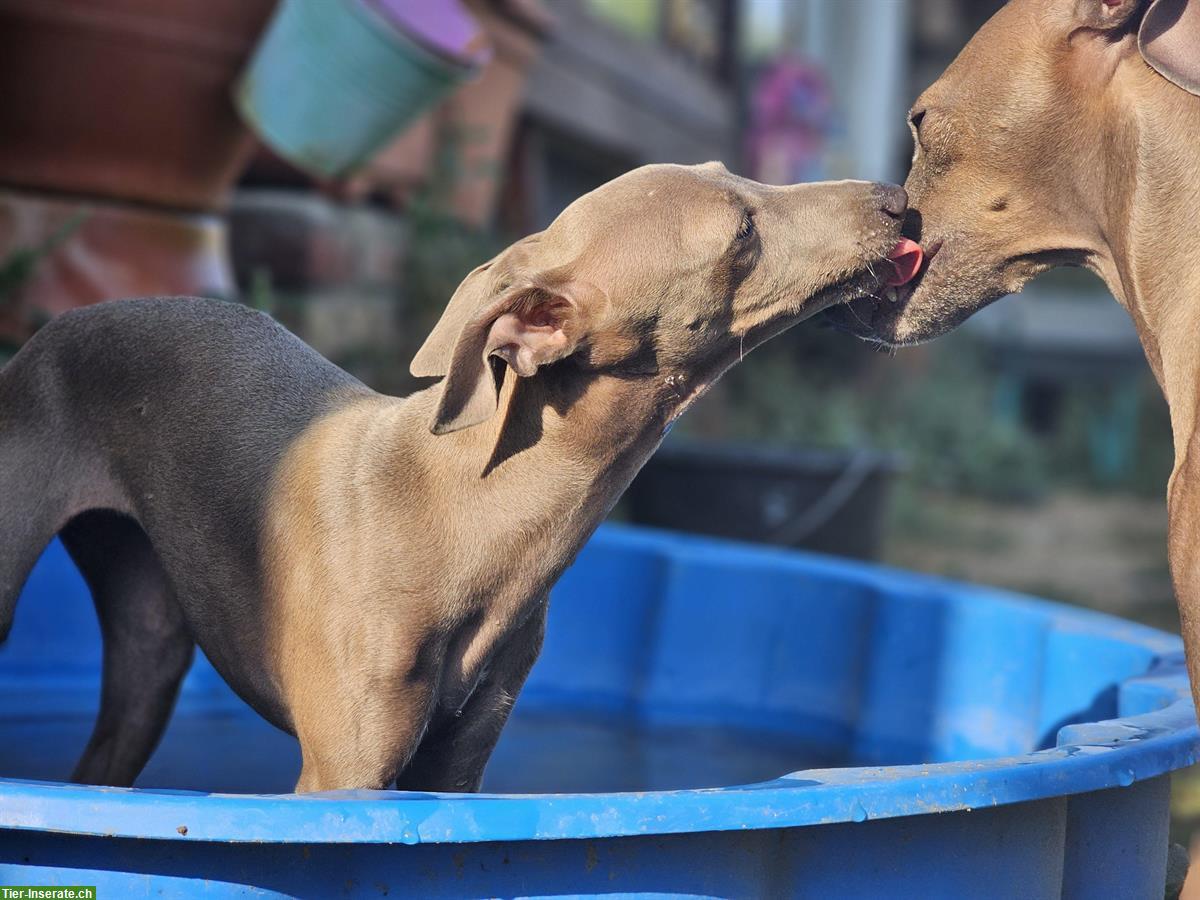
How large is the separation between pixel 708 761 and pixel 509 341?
A: 6.61ft

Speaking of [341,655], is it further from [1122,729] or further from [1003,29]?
[1003,29]

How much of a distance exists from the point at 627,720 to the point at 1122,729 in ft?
7.06

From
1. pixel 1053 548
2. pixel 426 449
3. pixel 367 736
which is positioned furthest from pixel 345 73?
pixel 1053 548

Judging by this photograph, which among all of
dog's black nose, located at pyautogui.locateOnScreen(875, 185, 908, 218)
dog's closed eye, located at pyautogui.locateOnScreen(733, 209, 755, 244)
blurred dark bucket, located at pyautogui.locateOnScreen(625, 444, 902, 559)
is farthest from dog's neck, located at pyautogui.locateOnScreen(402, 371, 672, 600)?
blurred dark bucket, located at pyautogui.locateOnScreen(625, 444, 902, 559)

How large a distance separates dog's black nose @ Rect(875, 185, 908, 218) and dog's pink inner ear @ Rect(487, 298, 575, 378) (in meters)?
0.63

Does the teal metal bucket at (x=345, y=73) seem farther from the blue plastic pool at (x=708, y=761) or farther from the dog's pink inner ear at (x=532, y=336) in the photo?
the dog's pink inner ear at (x=532, y=336)

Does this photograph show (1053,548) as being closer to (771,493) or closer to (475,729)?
(771,493)

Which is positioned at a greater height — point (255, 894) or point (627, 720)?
point (255, 894)

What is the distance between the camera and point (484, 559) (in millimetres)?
2504

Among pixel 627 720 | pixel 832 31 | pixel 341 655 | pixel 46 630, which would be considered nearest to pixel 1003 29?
pixel 341 655

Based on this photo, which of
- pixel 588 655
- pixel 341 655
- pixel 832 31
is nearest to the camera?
pixel 341 655

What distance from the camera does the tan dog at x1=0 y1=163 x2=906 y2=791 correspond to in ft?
8.09

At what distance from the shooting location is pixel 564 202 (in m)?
9.66

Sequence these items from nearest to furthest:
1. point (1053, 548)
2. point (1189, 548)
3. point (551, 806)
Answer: point (551, 806) < point (1189, 548) < point (1053, 548)
